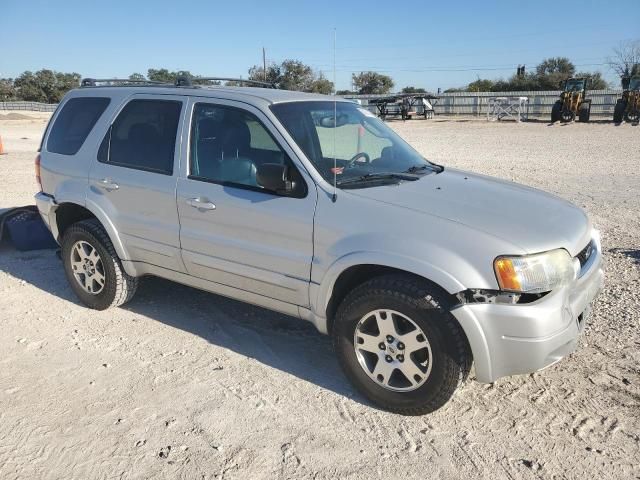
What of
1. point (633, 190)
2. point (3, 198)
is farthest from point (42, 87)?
point (633, 190)

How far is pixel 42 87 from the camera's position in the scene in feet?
228

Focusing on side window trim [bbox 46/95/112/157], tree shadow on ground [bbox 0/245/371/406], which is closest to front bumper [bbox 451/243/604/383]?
tree shadow on ground [bbox 0/245/371/406]

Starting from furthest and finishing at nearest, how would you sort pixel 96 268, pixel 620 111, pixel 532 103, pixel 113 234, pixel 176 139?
pixel 532 103 → pixel 620 111 → pixel 96 268 → pixel 113 234 → pixel 176 139

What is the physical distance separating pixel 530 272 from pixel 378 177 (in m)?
1.25

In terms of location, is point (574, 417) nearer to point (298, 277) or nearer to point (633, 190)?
point (298, 277)

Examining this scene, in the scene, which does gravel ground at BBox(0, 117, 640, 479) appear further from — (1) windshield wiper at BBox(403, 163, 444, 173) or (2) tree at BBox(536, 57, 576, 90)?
(2) tree at BBox(536, 57, 576, 90)

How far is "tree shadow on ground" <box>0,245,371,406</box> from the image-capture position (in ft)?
12.9

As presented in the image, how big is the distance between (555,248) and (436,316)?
767 millimetres

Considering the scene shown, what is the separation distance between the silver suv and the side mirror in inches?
0.8

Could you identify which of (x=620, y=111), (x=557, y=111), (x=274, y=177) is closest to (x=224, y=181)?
(x=274, y=177)

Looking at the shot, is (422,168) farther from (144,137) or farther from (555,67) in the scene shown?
(555,67)

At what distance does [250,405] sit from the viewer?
11.4ft

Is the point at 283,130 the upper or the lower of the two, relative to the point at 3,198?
upper

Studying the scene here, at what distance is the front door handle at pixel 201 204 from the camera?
154 inches
